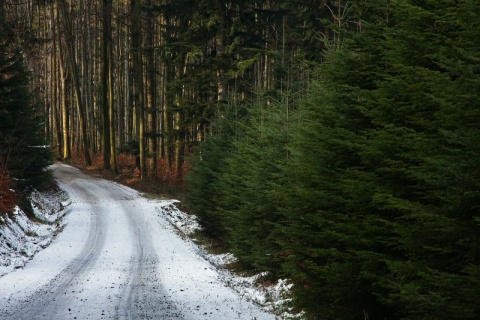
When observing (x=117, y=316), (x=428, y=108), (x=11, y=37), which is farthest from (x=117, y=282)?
(x=11, y=37)

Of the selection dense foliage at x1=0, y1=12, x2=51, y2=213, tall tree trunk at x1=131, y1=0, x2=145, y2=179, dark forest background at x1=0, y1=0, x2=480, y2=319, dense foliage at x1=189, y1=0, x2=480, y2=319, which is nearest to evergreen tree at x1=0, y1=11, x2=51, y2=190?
dense foliage at x1=0, y1=12, x2=51, y2=213

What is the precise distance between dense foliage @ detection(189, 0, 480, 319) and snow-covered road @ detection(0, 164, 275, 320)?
2874 mm

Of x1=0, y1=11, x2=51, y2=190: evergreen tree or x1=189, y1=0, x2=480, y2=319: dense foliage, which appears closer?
x1=189, y1=0, x2=480, y2=319: dense foliage

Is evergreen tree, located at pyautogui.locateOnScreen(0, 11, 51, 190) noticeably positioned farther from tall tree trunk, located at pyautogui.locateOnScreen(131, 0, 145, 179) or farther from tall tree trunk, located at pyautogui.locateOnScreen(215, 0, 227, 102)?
tall tree trunk, located at pyautogui.locateOnScreen(131, 0, 145, 179)

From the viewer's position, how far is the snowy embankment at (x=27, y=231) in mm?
17562

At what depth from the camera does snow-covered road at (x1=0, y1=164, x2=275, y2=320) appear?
11.2m

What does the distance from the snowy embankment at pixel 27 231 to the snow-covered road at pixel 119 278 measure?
484 millimetres

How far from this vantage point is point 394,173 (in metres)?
Answer: 7.63

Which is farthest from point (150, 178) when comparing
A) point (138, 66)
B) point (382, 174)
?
point (382, 174)

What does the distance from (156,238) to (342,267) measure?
53.8 ft

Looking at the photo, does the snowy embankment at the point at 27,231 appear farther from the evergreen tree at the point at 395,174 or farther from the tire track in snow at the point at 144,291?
the evergreen tree at the point at 395,174

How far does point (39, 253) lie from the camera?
1952cm

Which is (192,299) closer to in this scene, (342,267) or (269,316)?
(269,316)

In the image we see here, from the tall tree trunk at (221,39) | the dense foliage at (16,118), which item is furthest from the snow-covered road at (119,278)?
the tall tree trunk at (221,39)
